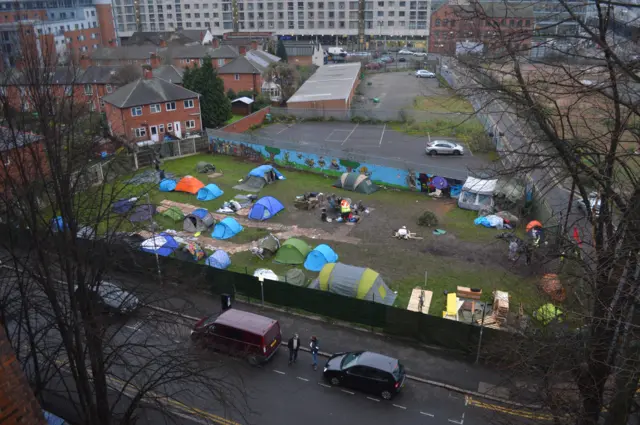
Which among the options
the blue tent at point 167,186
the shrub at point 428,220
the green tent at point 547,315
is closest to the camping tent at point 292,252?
the shrub at point 428,220

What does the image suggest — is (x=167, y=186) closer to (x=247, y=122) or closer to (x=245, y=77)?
(x=247, y=122)

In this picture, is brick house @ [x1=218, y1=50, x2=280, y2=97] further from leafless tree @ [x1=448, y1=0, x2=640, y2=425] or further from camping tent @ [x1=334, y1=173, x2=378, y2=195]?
leafless tree @ [x1=448, y1=0, x2=640, y2=425]

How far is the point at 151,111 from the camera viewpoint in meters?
37.8

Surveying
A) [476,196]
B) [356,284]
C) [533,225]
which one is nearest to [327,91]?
[476,196]

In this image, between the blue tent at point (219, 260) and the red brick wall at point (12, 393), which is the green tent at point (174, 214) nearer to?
the blue tent at point (219, 260)

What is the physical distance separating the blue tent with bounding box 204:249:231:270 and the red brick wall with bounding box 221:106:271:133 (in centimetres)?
2070

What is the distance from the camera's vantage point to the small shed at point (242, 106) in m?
49.4

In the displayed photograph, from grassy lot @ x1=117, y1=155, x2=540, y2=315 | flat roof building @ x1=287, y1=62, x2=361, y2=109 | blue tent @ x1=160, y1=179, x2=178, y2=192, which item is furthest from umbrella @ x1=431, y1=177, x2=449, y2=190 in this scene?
flat roof building @ x1=287, y1=62, x2=361, y2=109

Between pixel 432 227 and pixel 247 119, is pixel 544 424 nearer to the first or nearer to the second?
pixel 432 227

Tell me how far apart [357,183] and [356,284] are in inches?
497

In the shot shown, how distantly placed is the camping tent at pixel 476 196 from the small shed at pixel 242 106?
2842cm

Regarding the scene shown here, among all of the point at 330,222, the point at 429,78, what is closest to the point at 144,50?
the point at 429,78

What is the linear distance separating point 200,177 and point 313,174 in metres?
7.32

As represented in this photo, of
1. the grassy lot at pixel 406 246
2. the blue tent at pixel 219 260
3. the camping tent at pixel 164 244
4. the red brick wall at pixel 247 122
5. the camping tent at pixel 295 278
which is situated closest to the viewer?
the camping tent at pixel 295 278
